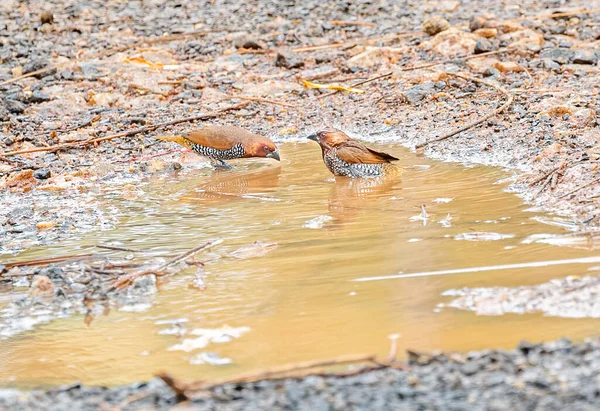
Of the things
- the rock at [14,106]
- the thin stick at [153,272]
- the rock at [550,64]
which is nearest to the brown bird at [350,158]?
the thin stick at [153,272]

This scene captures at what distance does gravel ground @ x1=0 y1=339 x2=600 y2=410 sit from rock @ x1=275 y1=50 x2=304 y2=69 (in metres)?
9.23

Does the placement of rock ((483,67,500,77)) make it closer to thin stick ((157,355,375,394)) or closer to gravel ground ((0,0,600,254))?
gravel ground ((0,0,600,254))

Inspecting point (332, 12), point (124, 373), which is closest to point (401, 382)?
point (124, 373)

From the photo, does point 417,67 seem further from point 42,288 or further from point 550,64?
point 42,288

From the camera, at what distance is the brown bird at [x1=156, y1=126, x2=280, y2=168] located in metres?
9.05

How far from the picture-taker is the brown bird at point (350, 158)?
8.22m

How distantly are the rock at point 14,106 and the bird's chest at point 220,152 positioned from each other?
2.85m

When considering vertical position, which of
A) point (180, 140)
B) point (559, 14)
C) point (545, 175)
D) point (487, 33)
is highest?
point (559, 14)

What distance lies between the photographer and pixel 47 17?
608 inches

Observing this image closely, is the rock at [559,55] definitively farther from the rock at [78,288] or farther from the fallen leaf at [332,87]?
the rock at [78,288]

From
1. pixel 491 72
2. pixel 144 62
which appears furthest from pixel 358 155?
pixel 144 62

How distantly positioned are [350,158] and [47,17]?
891cm

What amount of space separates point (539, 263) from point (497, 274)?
0.28m

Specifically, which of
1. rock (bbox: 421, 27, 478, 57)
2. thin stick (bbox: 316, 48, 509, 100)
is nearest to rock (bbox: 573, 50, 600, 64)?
thin stick (bbox: 316, 48, 509, 100)
